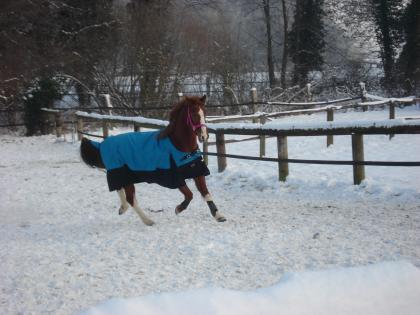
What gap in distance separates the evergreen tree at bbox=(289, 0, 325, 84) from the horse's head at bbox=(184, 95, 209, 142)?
84.1 ft

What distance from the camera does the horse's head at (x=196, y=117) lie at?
5.31m

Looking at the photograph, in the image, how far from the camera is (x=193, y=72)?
22031mm

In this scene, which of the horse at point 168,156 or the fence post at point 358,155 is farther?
the fence post at point 358,155

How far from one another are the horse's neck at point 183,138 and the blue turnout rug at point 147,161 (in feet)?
0.17

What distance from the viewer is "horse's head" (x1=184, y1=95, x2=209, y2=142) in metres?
5.31

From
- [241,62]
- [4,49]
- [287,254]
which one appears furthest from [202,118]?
[241,62]

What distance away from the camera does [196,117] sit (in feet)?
17.6

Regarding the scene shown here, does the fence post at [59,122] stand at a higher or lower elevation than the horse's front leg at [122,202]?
higher

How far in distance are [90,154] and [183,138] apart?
1.52m

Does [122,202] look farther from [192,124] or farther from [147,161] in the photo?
[192,124]

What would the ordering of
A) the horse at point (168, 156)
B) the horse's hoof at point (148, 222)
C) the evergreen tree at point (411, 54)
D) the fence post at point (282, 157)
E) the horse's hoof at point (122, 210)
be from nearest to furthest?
the horse at point (168, 156)
the horse's hoof at point (148, 222)
the horse's hoof at point (122, 210)
the fence post at point (282, 157)
the evergreen tree at point (411, 54)

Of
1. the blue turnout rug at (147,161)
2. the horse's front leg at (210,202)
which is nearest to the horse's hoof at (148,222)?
the blue turnout rug at (147,161)

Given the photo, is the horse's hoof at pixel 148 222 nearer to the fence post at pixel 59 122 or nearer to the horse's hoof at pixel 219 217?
the horse's hoof at pixel 219 217

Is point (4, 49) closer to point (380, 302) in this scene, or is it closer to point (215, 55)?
point (215, 55)
